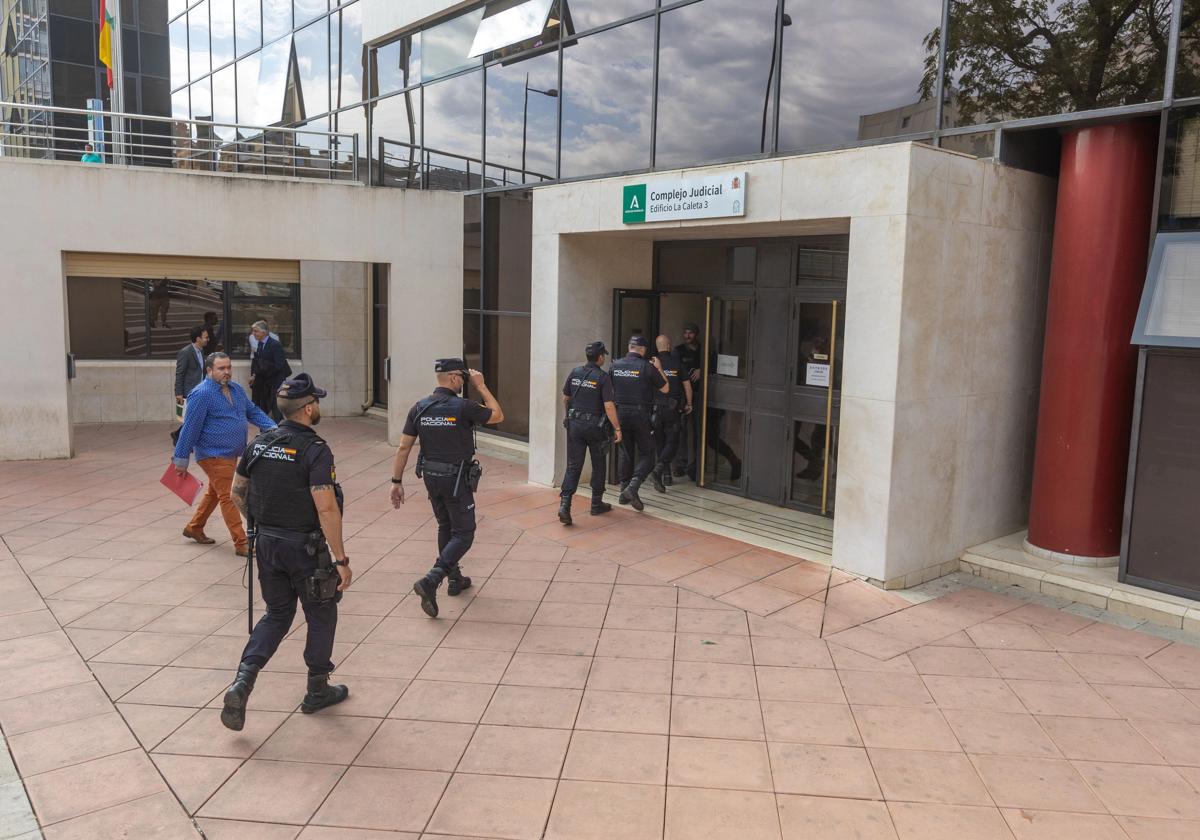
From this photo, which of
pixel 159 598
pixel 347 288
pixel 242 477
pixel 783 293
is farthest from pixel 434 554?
pixel 347 288

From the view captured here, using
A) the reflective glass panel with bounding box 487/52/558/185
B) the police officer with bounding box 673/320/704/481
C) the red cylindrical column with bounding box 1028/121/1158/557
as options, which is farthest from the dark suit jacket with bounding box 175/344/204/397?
the red cylindrical column with bounding box 1028/121/1158/557

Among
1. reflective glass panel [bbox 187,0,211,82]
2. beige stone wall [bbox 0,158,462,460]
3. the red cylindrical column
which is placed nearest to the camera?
the red cylindrical column

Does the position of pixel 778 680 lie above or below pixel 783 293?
below

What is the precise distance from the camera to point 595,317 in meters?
9.91

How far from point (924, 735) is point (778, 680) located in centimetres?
89

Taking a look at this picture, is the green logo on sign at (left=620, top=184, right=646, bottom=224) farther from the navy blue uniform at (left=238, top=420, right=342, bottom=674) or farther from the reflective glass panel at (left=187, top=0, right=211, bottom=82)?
the reflective glass panel at (left=187, top=0, right=211, bottom=82)

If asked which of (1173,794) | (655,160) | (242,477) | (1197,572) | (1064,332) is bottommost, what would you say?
(1173,794)

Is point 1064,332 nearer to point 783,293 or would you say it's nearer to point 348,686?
point 783,293

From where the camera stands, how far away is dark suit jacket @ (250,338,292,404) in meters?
12.3

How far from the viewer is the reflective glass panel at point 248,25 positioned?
1595cm

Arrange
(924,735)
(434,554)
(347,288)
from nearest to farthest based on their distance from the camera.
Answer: (924,735)
(434,554)
(347,288)

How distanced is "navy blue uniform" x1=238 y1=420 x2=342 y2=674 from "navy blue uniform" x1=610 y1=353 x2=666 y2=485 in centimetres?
439

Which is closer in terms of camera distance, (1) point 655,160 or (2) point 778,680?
(2) point 778,680

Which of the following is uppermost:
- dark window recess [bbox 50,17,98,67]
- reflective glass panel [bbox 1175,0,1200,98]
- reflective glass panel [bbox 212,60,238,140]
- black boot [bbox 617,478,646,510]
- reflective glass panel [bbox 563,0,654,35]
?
dark window recess [bbox 50,17,98,67]
